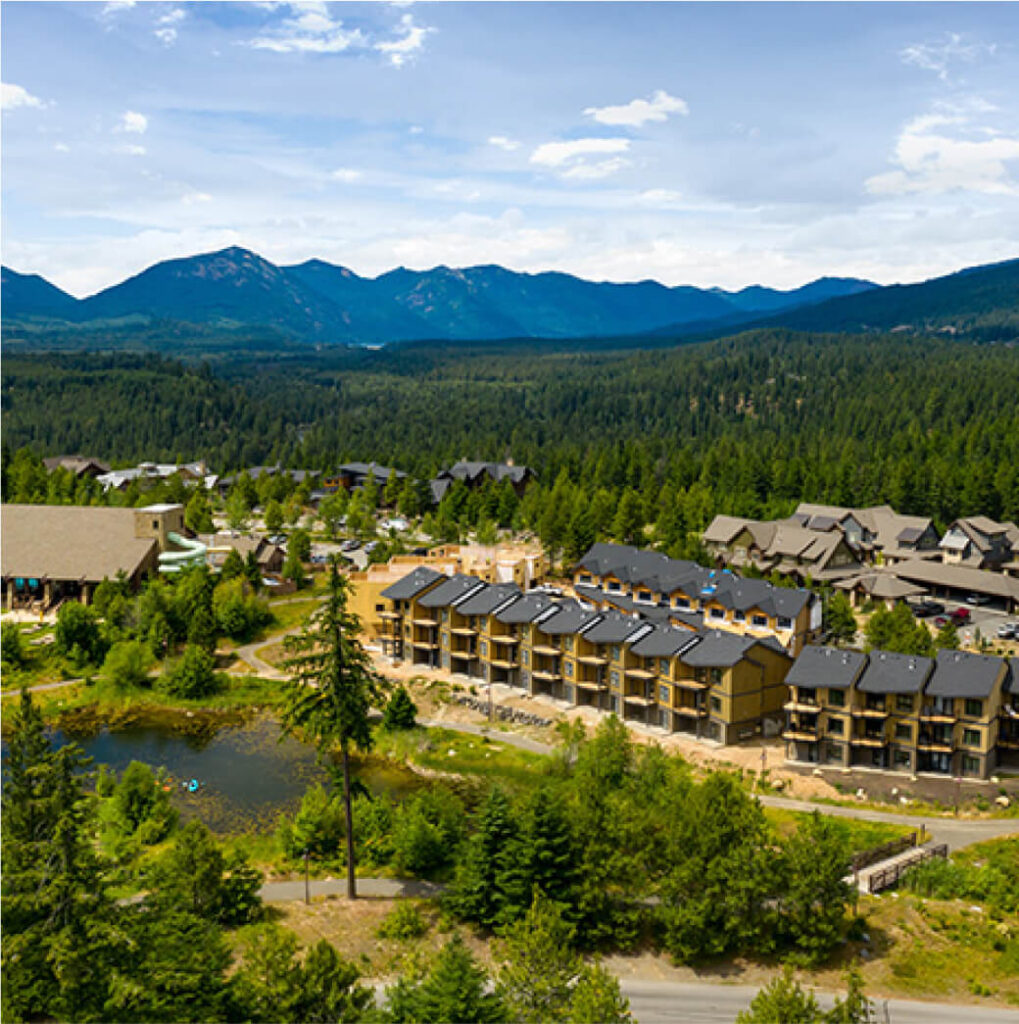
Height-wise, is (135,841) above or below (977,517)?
below

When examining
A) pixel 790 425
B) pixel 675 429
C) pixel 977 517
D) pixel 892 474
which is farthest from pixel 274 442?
pixel 977 517

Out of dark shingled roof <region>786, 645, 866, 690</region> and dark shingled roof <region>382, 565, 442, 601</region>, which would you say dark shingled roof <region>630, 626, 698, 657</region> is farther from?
dark shingled roof <region>382, 565, 442, 601</region>

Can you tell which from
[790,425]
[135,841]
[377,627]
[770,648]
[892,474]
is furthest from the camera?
[790,425]

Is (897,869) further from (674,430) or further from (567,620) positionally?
(674,430)

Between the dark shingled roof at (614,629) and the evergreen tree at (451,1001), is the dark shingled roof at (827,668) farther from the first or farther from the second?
the evergreen tree at (451,1001)

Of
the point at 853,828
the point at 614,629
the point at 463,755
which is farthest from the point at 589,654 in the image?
the point at 853,828

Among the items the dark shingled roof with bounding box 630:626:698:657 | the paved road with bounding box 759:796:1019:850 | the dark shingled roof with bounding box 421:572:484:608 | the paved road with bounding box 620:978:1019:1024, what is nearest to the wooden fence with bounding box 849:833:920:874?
the paved road with bounding box 759:796:1019:850

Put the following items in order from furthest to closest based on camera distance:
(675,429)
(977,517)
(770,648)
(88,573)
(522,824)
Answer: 1. (675,429)
2. (977,517)
3. (88,573)
4. (770,648)
5. (522,824)

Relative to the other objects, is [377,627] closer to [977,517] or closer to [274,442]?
[977,517]
